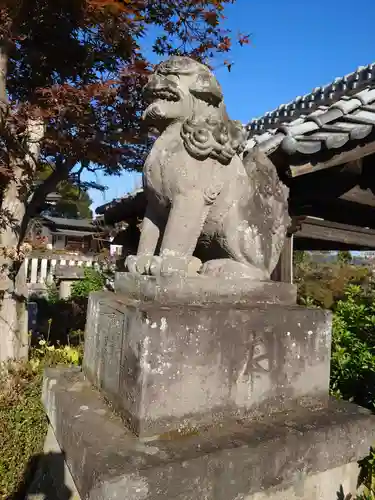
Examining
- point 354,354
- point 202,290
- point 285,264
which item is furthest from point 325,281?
point 202,290

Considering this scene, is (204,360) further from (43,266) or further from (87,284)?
(43,266)

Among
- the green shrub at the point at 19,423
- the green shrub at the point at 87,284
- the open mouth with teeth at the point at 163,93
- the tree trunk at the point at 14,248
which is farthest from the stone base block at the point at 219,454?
the green shrub at the point at 87,284

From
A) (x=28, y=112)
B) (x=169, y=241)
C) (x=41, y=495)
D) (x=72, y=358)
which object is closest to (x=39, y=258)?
(x=72, y=358)

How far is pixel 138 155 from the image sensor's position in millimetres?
4164

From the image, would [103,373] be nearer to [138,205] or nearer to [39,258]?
[138,205]

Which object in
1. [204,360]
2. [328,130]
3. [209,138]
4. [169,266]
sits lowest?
[204,360]

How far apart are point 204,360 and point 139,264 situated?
1.88ft

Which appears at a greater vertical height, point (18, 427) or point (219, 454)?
point (219, 454)

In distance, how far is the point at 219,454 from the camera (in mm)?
1271

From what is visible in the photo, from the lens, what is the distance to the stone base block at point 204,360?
1.37 meters

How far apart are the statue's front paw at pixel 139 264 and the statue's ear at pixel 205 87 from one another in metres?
0.85

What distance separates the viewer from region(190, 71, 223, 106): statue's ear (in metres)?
1.69

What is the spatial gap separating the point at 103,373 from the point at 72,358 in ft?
8.17

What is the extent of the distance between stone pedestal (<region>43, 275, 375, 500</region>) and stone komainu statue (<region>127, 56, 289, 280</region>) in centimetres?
14
